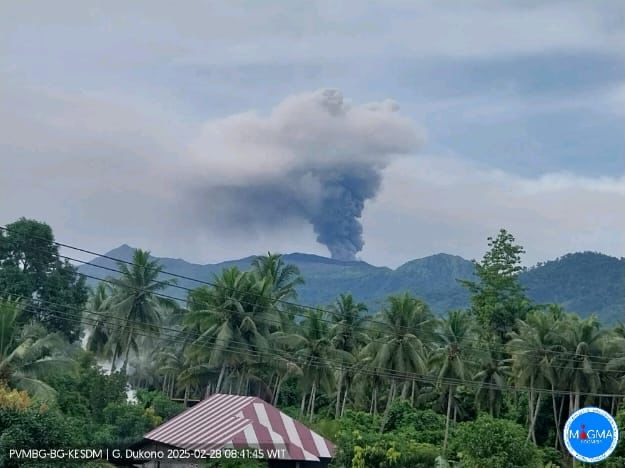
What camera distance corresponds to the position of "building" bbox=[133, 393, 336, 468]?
27.9 metres

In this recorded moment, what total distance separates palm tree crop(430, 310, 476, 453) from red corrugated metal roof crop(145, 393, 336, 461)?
26.2 metres

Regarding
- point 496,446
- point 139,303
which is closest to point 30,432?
point 496,446

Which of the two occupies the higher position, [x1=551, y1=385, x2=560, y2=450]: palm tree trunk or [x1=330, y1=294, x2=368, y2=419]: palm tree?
[x1=330, y1=294, x2=368, y2=419]: palm tree

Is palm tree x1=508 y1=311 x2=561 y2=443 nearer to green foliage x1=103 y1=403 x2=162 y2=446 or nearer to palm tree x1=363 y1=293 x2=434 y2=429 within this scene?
A: palm tree x1=363 y1=293 x2=434 y2=429

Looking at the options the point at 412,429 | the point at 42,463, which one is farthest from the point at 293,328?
the point at 42,463

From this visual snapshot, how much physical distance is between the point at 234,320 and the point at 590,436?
3645 centimetres

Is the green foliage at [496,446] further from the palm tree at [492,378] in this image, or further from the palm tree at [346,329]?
the palm tree at [492,378]

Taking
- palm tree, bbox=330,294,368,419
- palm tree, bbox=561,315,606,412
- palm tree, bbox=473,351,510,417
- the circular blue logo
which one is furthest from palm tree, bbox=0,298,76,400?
palm tree, bbox=561,315,606,412

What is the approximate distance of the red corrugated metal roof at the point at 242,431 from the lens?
28312 mm

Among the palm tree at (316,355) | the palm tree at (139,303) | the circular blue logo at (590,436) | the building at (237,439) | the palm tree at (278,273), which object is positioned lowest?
the building at (237,439)

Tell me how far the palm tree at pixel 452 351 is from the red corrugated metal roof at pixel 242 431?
26176 millimetres

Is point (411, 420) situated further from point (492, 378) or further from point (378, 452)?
point (378, 452)

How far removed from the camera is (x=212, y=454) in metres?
26.9

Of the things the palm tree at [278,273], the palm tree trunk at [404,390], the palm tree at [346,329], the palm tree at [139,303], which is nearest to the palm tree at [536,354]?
the palm tree trunk at [404,390]
